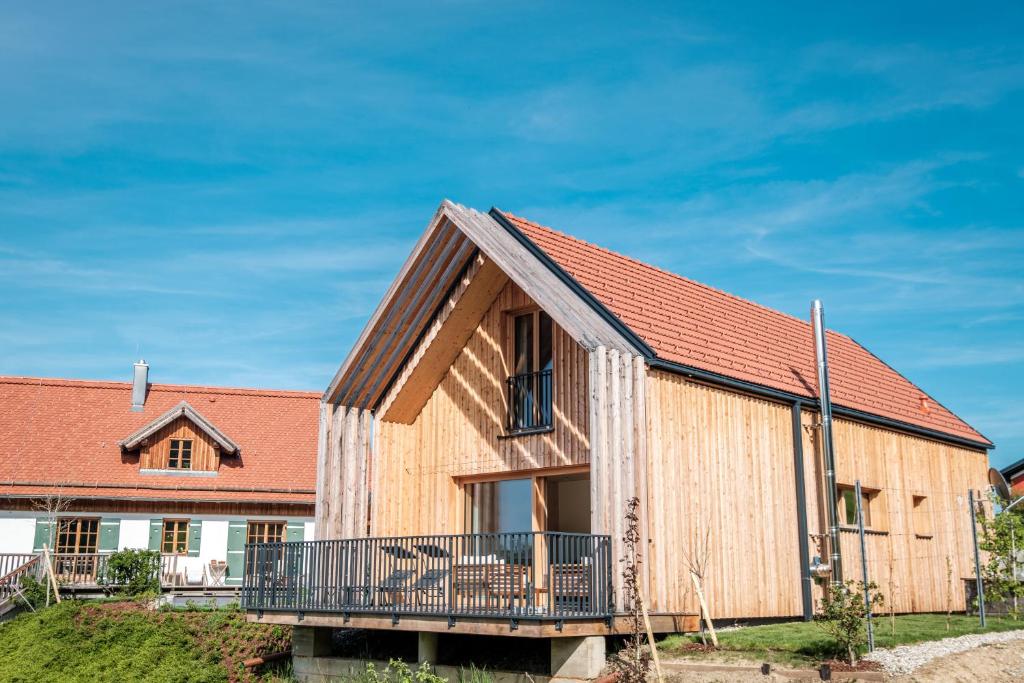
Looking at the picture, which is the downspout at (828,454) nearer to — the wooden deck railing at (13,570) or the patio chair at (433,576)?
the patio chair at (433,576)

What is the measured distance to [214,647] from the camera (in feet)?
68.5

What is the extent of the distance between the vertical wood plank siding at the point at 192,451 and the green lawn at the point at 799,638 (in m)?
21.9

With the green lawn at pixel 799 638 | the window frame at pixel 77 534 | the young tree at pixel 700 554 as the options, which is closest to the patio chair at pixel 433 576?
the green lawn at pixel 799 638

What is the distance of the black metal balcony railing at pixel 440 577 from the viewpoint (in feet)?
46.4

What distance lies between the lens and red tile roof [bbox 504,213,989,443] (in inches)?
681

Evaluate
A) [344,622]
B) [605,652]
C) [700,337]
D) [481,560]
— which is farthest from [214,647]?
[700,337]

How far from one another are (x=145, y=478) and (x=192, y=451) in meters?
1.62

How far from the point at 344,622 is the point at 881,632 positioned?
7816 millimetres

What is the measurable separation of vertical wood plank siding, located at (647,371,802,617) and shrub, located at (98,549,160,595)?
58.4ft

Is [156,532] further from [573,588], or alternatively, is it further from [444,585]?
[573,588]

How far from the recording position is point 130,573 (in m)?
28.8

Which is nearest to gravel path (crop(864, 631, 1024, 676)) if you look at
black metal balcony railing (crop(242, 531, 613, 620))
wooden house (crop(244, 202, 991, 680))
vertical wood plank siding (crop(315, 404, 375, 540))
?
wooden house (crop(244, 202, 991, 680))

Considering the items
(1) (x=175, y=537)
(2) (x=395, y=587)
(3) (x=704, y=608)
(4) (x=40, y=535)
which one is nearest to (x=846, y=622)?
(3) (x=704, y=608)

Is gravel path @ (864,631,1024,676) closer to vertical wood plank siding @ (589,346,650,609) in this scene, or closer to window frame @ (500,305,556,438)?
vertical wood plank siding @ (589,346,650,609)
